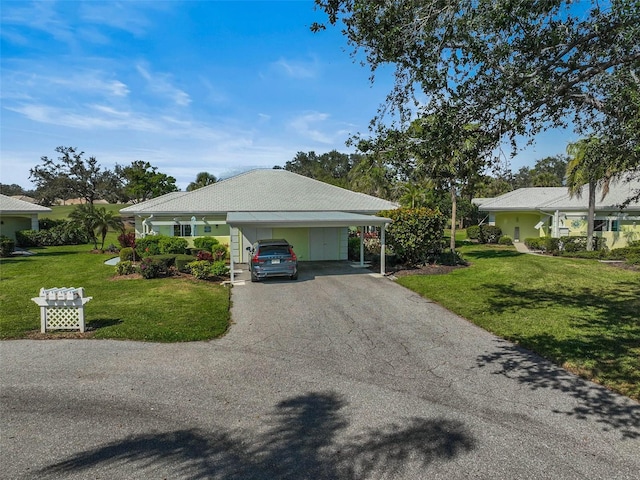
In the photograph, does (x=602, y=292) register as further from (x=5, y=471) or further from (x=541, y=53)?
(x=5, y=471)

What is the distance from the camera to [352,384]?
654 cm

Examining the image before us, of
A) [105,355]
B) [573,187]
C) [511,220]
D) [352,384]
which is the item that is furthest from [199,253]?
[511,220]

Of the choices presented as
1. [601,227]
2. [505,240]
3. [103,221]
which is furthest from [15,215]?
[601,227]

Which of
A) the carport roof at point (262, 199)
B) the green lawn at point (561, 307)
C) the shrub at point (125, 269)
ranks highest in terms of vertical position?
the carport roof at point (262, 199)

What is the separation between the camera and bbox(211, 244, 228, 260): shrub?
21.8 metres

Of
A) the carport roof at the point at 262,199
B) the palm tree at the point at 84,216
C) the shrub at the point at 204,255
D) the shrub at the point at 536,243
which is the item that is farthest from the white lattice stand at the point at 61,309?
the shrub at the point at 536,243

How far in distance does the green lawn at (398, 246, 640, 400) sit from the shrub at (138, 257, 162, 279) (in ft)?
34.5

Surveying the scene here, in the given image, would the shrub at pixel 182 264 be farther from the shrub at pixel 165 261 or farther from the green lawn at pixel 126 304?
the green lawn at pixel 126 304

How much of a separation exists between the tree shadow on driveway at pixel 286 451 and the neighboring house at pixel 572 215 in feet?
84.8

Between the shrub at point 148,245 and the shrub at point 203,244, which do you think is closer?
Answer: the shrub at point 148,245

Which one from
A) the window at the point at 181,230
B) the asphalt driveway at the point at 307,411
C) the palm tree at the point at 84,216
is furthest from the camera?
the palm tree at the point at 84,216

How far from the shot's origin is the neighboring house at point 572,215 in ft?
86.4

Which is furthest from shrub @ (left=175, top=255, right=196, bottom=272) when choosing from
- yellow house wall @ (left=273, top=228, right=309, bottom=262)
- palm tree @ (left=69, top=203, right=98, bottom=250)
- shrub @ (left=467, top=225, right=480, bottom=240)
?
shrub @ (left=467, top=225, right=480, bottom=240)

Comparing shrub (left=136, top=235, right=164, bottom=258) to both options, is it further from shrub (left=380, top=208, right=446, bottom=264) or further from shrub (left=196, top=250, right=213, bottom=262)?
shrub (left=380, top=208, right=446, bottom=264)
